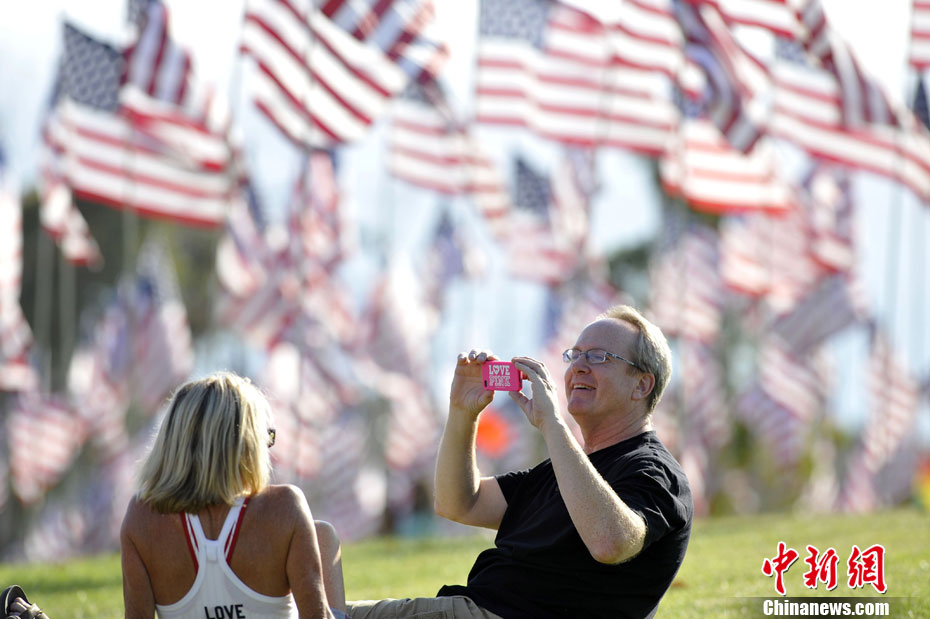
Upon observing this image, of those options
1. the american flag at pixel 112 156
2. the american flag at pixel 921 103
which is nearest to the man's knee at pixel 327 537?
the american flag at pixel 112 156

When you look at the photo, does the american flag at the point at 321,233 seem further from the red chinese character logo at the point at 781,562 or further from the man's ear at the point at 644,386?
the man's ear at the point at 644,386

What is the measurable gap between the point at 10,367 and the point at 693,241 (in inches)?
540

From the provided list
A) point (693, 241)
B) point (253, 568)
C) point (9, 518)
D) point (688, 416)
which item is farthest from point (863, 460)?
point (253, 568)

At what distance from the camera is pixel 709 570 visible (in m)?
8.26

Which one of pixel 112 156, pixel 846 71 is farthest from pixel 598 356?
pixel 112 156

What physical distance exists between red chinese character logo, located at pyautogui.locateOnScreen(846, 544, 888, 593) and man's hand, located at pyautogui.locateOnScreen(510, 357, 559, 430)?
2851mm

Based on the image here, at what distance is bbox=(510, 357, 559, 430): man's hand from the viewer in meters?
4.14

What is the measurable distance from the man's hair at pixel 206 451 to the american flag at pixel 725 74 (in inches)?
524

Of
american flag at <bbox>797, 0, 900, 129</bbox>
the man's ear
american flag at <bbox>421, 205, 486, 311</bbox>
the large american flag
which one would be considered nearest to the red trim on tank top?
the man's ear

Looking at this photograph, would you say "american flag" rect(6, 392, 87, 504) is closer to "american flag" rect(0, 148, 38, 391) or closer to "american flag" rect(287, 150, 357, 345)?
"american flag" rect(0, 148, 38, 391)

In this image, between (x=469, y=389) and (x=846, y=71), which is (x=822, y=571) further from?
(x=846, y=71)

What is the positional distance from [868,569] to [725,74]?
10.6 metres

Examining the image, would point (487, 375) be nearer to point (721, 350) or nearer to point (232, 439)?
point (232, 439)

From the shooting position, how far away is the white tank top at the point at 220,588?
382 centimetres
